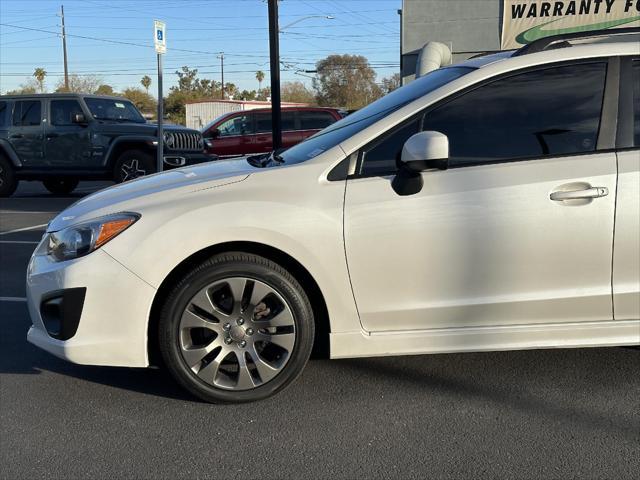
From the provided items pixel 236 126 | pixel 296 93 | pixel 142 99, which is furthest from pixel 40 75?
pixel 236 126

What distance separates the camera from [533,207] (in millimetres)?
3133

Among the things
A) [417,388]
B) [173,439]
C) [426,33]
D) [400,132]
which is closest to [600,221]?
[400,132]

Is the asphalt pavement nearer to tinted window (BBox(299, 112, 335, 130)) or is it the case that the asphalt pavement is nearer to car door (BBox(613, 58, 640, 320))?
car door (BBox(613, 58, 640, 320))

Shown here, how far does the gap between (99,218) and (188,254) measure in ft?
1.71

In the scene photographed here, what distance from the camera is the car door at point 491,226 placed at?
124 inches

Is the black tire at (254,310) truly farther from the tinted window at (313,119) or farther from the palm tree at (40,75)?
the palm tree at (40,75)

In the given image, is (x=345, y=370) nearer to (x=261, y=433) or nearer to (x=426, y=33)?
(x=261, y=433)

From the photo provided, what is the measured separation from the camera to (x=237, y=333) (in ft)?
10.8

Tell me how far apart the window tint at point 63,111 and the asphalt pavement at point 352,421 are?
9.02m

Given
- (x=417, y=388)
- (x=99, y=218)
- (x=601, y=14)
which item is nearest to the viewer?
(x=99, y=218)

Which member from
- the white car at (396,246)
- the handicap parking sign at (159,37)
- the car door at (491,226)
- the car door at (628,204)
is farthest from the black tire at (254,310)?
the handicap parking sign at (159,37)

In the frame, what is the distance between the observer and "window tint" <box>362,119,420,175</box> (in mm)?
3252

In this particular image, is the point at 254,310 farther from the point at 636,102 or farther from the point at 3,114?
the point at 3,114

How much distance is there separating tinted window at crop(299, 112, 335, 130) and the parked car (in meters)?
4.58
